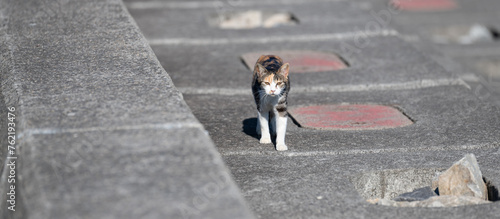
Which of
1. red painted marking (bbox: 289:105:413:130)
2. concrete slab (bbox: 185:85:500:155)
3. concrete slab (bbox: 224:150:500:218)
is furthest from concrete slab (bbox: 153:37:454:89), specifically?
concrete slab (bbox: 224:150:500:218)

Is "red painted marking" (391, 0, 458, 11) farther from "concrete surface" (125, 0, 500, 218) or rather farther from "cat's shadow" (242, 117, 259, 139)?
"cat's shadow" (242, 117, 259, 139)

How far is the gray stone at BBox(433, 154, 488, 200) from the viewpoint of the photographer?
12.8 feet

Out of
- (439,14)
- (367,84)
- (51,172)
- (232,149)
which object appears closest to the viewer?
(51,172)

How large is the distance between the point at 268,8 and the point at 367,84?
288cm

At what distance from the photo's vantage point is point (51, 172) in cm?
298

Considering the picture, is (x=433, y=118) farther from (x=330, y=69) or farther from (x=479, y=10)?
(x=479, y=10)

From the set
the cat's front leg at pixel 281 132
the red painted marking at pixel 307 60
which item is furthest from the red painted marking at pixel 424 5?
the cat's front leg at pixel 281 132

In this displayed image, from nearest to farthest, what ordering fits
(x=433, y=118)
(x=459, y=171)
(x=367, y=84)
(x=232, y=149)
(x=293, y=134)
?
(x=459, y=171) → (x=232, y=149) → (x=293, y=134) → (x=433, y=118) → (x=367, y=84)

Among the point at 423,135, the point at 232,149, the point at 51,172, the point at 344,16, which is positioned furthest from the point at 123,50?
the point at 344,16

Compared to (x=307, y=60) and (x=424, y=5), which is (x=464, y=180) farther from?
(x=424, y=5)

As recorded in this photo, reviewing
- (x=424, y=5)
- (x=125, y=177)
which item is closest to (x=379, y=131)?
(x=125, y=177)

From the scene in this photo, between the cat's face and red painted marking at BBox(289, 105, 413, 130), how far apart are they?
0.81 m

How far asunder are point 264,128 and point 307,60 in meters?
2.18

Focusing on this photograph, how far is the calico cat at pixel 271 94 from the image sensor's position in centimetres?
421
